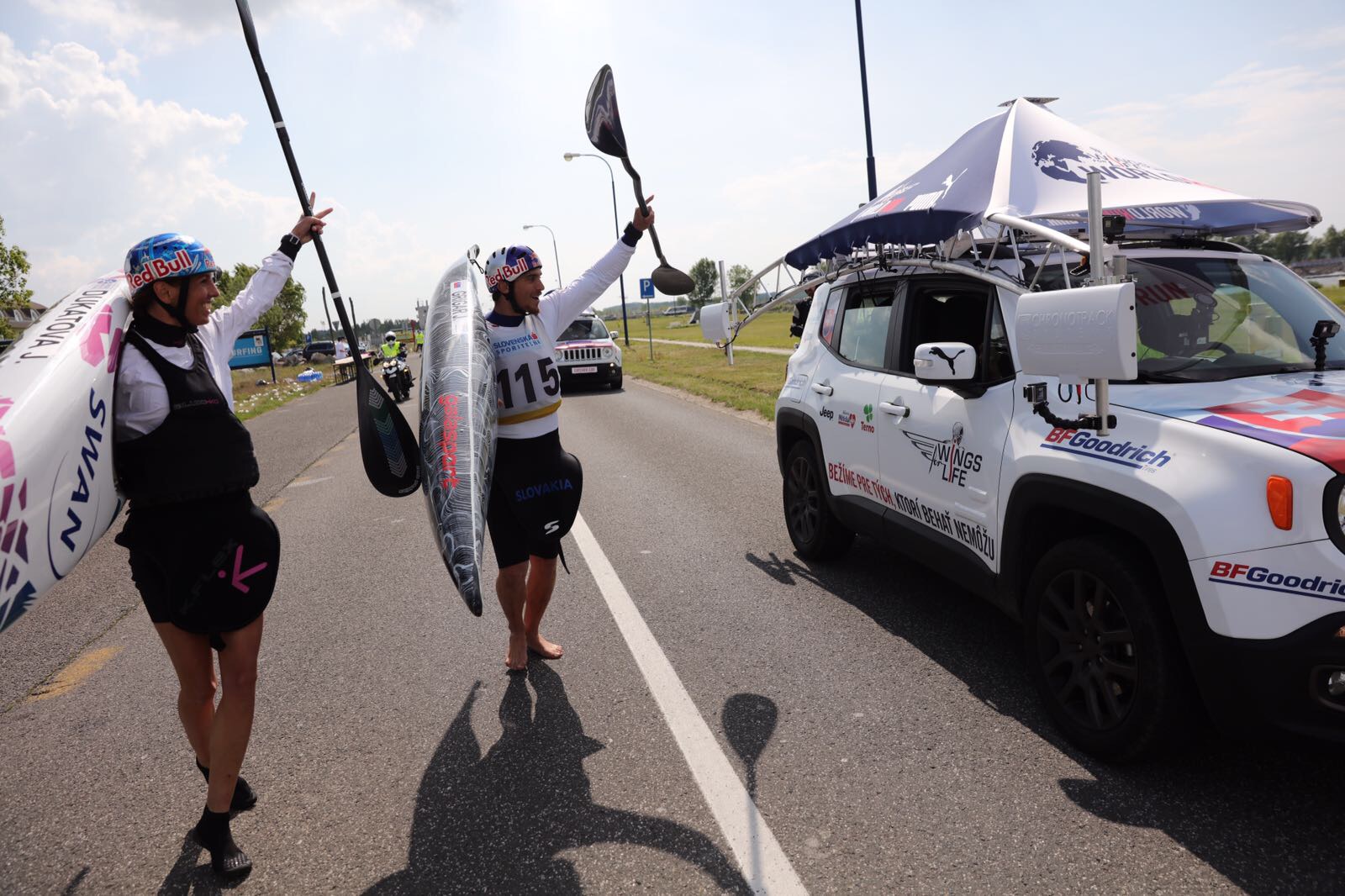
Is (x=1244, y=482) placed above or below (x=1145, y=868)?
above

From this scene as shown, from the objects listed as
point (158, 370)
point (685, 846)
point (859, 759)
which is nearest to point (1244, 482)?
point (859, 759)

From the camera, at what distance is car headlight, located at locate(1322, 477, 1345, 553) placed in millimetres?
2246

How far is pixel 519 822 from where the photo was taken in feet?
9.55

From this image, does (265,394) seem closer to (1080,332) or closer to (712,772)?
(712,772)

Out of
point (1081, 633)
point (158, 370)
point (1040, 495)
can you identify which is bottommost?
point (1081, 633)

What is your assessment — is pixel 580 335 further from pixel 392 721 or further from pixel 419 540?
pixel 392 721

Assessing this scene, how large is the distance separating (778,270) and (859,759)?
4.32 meters

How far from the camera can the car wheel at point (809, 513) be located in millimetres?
5293

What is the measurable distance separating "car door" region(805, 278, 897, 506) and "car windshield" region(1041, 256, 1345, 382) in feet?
3.85

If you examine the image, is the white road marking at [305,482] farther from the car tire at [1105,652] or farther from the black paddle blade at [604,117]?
the car tire at [1105,652]

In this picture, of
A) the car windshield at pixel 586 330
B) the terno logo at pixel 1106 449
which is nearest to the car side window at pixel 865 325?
the terno logo at pixel 1106 449

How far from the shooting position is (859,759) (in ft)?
10.3

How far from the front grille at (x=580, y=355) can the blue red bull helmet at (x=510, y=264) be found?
16.1 metres

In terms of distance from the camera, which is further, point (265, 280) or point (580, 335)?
point (580, 335)
